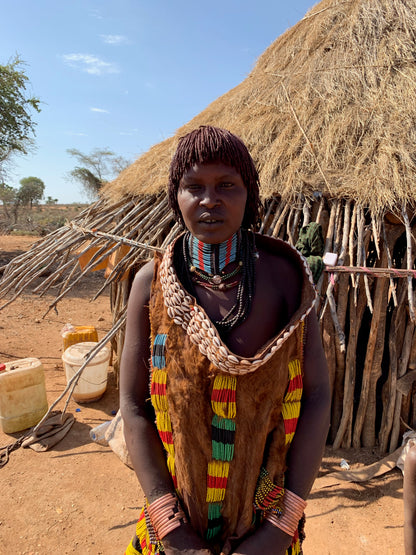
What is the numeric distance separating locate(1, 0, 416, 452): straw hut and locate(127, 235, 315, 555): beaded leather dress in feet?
6.67

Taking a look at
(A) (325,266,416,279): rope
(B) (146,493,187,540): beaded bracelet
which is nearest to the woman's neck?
(B) (146,493,187,540): beaded bracelet

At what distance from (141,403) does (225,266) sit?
51cm

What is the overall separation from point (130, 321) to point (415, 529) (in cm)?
136

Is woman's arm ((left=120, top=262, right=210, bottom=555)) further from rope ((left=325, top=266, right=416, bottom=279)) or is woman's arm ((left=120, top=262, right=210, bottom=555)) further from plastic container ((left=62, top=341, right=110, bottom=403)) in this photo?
plastic container ((left=62, top=341, right=110, bottom=403))

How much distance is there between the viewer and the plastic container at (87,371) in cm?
477

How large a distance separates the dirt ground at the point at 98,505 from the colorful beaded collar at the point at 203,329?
2.67 m

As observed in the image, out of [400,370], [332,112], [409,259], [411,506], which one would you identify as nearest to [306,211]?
[409,259]

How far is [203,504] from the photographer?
45.2 inches

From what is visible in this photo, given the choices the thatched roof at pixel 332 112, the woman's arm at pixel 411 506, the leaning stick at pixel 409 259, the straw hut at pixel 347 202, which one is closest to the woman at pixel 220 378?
the woman's arm at pixel 411 506

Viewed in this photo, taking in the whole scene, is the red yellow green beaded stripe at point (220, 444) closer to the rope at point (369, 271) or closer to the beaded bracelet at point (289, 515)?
the beaded bracelet at point (289, 515)

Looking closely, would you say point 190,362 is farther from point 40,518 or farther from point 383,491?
point 383,491

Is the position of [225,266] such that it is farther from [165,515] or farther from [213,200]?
[165,515]

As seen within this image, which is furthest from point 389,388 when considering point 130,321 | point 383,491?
point 130,321

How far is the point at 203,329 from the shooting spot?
40.6 inches
